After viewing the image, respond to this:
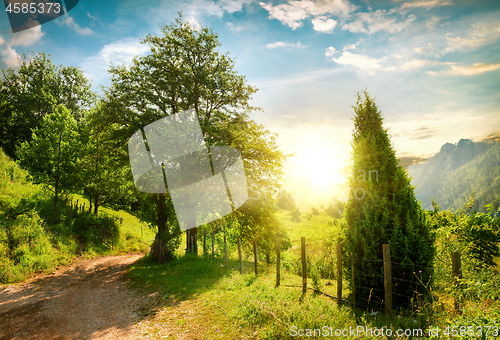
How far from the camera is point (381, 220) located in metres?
7.08

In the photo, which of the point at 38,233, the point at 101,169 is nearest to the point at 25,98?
the point at 101,169

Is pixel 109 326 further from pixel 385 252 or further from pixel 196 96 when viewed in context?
pixel 196 96

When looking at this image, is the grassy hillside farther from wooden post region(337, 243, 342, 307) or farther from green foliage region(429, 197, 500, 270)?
green foliage region(429, 197, 500, 270)

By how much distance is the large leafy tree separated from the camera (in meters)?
15.7

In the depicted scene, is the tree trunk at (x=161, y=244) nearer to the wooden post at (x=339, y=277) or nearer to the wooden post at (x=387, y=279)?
the wooden post at (x=339, y=277)

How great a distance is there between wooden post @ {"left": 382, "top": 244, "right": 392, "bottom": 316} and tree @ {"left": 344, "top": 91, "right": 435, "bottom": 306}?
0.24 metres

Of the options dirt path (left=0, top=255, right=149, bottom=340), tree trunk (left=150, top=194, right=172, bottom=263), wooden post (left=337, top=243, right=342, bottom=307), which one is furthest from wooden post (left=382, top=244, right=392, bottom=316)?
tree trunk (left=150, top=194, right=172, bottom=263)

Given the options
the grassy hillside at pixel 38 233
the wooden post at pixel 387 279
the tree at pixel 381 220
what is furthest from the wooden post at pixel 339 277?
the grassy hillside at pixel 38 233

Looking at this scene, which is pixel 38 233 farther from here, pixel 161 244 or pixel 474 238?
pixel 474 238

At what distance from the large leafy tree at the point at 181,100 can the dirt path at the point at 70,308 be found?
5025 millimetres

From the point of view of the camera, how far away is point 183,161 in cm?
1530

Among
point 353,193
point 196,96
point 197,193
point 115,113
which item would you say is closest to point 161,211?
point 197,193

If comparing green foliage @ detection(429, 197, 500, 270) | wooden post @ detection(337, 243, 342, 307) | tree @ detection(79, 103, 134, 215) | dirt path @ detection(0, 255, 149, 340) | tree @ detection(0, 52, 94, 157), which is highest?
tree @ detection(0, 52, 94, 157)

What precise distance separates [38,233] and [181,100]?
502 inches
